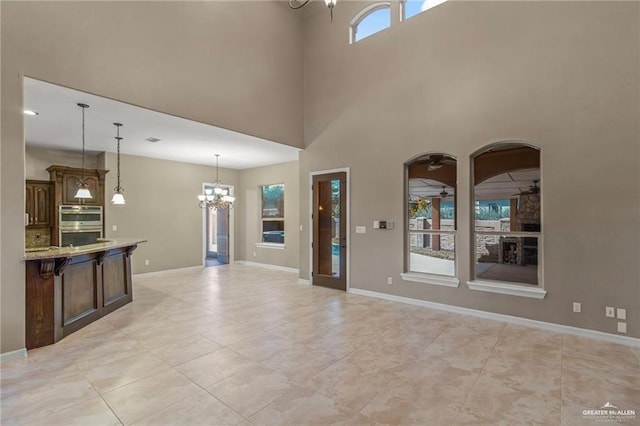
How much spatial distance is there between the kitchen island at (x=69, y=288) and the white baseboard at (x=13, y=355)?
16 cm

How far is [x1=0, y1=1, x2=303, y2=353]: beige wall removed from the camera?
120 inches

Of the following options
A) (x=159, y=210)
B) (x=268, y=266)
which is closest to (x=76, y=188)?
(x=159, y=210)

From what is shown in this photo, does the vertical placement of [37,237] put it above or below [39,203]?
below

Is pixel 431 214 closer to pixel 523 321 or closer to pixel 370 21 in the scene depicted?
pixel 523 321

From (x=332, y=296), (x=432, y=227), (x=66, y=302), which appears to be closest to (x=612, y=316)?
(x=432, y=227)

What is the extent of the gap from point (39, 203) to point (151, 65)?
4.17 metres

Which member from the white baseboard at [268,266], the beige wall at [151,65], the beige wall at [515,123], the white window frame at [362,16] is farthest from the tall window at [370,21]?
the white baseboard at [268,266]

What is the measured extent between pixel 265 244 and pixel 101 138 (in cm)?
465

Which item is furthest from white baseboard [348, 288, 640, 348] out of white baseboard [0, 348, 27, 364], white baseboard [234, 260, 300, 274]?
white baseboard [0, 348, 27, 364]

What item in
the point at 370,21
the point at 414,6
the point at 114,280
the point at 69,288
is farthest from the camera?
the point at 370,21

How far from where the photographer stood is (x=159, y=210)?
24.7 feet

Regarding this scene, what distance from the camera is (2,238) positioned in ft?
9.76

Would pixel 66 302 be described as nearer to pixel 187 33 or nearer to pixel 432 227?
pixel 187 33

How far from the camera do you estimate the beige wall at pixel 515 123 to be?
3504mm
